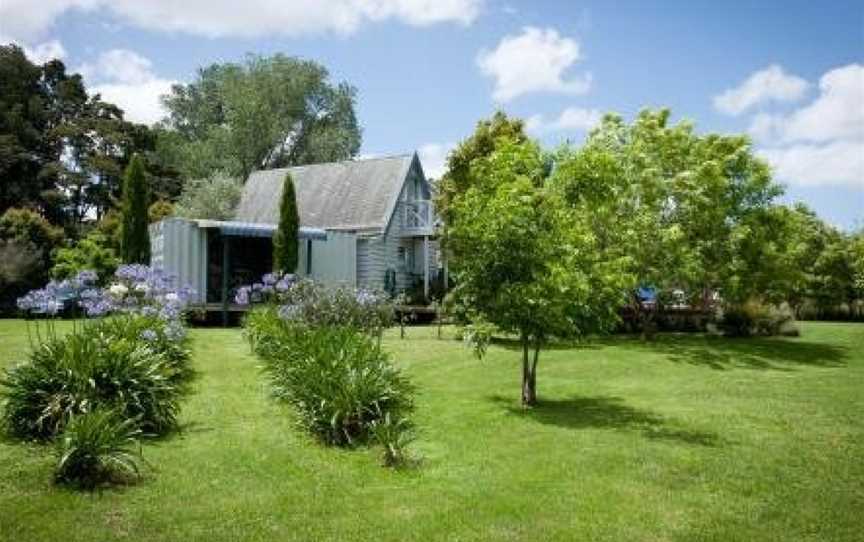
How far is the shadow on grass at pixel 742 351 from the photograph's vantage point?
66.2 ft

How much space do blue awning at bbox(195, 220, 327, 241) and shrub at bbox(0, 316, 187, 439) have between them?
586 inches

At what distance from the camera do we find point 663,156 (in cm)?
2484

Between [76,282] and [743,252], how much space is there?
63.7ft

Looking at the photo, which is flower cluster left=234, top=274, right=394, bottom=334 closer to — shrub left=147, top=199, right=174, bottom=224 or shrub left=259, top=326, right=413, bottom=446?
shrub left=259, top=326, right=413, bottom=446

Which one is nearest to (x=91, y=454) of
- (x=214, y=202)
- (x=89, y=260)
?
(x=89, y=260)

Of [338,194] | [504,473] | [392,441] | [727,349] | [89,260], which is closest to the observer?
[504,473]

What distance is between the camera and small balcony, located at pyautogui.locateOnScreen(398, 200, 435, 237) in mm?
34312

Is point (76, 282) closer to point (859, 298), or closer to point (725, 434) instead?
point (725, 434)

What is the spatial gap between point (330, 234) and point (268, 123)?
95.0ft

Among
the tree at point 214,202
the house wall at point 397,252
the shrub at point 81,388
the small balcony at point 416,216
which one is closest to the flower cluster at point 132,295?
the shrub at point 81,388

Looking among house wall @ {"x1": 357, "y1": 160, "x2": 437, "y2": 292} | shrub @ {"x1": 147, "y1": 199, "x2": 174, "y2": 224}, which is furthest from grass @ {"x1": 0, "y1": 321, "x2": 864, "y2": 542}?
shrub @ {"x1": 147, "y1": 199, "x2": 174, "y2": 224}

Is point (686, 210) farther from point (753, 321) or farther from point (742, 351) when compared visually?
point (753, 321)

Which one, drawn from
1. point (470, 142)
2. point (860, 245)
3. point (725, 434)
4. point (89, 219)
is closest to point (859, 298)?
point (860, 245)

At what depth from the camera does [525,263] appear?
13367 mm
